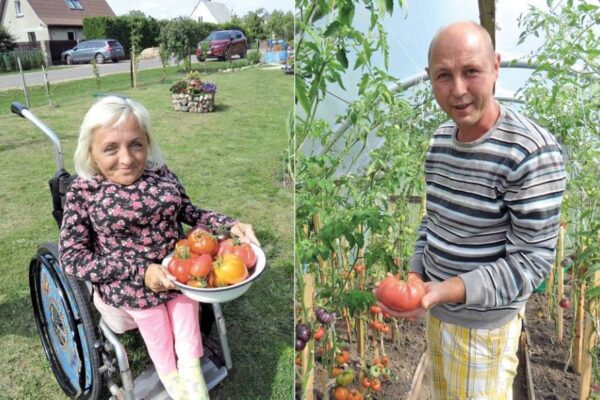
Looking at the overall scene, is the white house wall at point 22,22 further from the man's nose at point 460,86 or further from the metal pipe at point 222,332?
the man's nose at point 460,86

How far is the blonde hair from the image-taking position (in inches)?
55.4

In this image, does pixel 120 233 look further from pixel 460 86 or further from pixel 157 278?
pixel 460 86

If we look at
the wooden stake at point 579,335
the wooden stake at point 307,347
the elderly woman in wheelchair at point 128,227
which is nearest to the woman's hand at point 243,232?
the elderly woman in wheelchair at point 128,227

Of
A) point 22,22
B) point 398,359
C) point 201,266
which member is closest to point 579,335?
point 398,359

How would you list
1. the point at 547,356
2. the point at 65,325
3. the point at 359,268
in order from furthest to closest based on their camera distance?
the point at 547,356
the point at 359,268
the point at 65,325

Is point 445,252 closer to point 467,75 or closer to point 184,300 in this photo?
point 467,75

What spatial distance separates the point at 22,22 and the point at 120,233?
69 cm

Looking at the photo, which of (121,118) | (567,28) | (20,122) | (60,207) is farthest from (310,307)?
(567,28)

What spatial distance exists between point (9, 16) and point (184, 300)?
1012mm

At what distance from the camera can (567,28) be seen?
2.30m

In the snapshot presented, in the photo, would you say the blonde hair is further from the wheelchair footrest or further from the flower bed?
the wheelchair footrest

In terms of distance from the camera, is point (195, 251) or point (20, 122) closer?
point (195, 251)

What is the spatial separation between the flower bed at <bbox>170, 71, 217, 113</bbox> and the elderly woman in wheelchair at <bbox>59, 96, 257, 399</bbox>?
367 millimetres

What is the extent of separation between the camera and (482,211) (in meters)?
1.13
